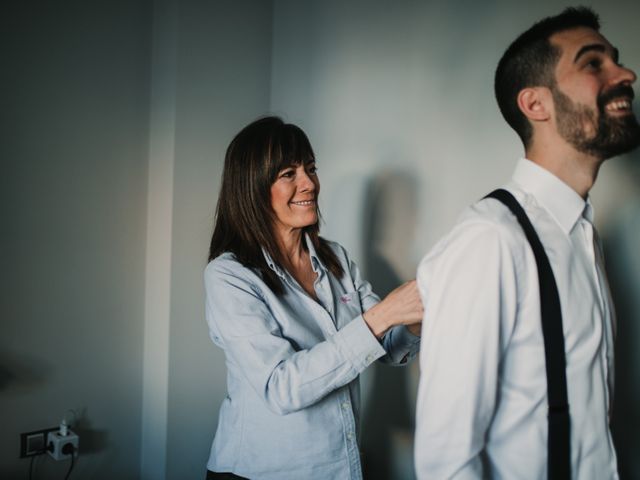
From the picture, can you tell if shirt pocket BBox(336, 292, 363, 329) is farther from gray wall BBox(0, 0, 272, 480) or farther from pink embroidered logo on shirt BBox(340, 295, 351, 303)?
gray wall BBox(0, 0, 272, 480)

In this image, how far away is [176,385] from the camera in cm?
213

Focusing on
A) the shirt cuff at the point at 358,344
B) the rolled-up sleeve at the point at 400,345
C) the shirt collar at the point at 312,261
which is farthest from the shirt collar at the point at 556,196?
the shirt collar at the point at 312,261

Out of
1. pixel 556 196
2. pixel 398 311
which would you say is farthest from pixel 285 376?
pixel 556 196

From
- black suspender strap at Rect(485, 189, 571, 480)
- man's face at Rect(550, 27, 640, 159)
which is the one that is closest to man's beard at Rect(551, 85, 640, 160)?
man's face at Rect(550, 27, 640, 159)

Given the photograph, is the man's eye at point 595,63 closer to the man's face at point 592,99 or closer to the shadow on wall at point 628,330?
the man's face at point 592,99

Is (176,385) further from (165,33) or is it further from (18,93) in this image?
(165,33)

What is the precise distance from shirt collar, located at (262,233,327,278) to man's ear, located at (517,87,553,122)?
70cm

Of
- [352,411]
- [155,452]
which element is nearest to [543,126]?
[352,411]

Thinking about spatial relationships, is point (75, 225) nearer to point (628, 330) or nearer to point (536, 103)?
point (536, 103)

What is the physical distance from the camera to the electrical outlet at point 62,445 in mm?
1859

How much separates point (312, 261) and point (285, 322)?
25 centimetres

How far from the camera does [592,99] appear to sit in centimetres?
91

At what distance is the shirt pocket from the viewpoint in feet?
4.69

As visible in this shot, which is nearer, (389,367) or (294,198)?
(294,198)
